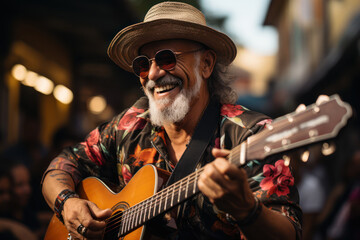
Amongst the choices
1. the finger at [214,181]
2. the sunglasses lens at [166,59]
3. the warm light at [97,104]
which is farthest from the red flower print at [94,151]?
the warm light at [97,104]

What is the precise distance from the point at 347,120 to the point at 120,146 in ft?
5.85

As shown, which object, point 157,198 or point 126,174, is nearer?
point 157,198

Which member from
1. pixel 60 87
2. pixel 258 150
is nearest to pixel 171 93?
pixel 258 150

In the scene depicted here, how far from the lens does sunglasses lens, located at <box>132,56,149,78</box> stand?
300cm

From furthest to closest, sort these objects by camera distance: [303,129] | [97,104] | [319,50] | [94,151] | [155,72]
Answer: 1. [97,104]
2. [319,50]
3. [94,151]
4. [155,72]
5. [303,129]

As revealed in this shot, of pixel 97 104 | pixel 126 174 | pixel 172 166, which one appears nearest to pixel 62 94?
pixel 97 104

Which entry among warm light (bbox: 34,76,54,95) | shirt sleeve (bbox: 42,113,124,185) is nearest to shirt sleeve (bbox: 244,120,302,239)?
shirt sleeve (bbox: 42,113,124,185)

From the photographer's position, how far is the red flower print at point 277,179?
7.43 feet

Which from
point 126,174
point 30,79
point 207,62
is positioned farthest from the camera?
point 30,79

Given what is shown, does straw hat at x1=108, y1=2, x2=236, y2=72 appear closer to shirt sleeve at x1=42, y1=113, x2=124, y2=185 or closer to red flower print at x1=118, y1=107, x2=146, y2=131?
red flower print at x1=118, y1=107, x2=146, y2=131

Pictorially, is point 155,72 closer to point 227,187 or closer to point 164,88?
point 164,88

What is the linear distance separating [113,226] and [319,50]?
41.3 feet

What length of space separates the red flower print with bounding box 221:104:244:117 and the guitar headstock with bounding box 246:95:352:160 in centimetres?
74

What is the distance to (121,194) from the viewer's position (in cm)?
285
